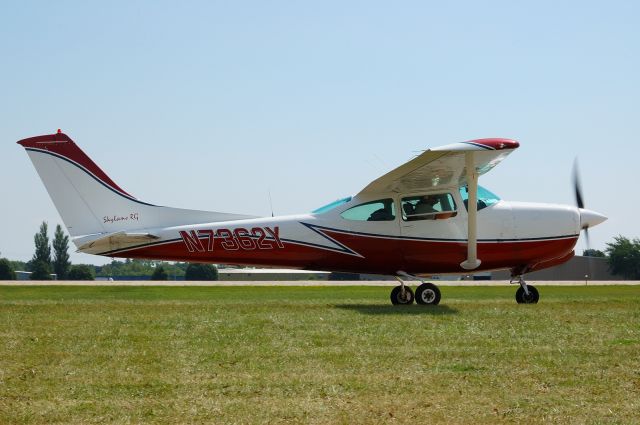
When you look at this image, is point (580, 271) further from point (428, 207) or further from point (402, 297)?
point (428, 207)

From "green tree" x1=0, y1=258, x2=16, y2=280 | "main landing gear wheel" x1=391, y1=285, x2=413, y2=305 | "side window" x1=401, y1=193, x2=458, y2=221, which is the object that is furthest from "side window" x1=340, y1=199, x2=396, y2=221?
"green tree" x1=0, y1=258, x2=16, y2=280

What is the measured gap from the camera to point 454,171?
17.0 metres

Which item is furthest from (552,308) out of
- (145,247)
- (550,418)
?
(550,418)

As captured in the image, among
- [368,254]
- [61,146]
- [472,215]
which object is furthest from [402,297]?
[61,146]

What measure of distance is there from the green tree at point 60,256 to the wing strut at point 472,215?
78788mm

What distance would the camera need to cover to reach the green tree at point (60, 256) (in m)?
93.2

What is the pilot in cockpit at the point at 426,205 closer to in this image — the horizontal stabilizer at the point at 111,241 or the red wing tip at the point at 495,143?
the red wing tip at the point at 495,143

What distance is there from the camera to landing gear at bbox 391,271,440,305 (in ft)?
58.4

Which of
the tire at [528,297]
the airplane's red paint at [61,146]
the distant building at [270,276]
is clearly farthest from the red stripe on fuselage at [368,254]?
the distant building at [270,276]

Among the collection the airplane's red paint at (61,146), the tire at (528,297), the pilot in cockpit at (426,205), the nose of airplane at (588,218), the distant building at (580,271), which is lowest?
the tire at (528,297)

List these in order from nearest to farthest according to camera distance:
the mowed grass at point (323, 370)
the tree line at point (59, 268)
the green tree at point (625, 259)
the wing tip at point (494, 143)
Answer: the mowed grass at point (323, 370), the wing tip at point (494, 143), the green tree at point (625, 259), the tree line at point (59, 268)

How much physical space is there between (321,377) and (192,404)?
4.86ft

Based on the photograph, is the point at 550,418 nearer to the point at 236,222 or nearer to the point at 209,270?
the point at 236,222

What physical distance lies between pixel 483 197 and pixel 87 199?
26.3 feet
